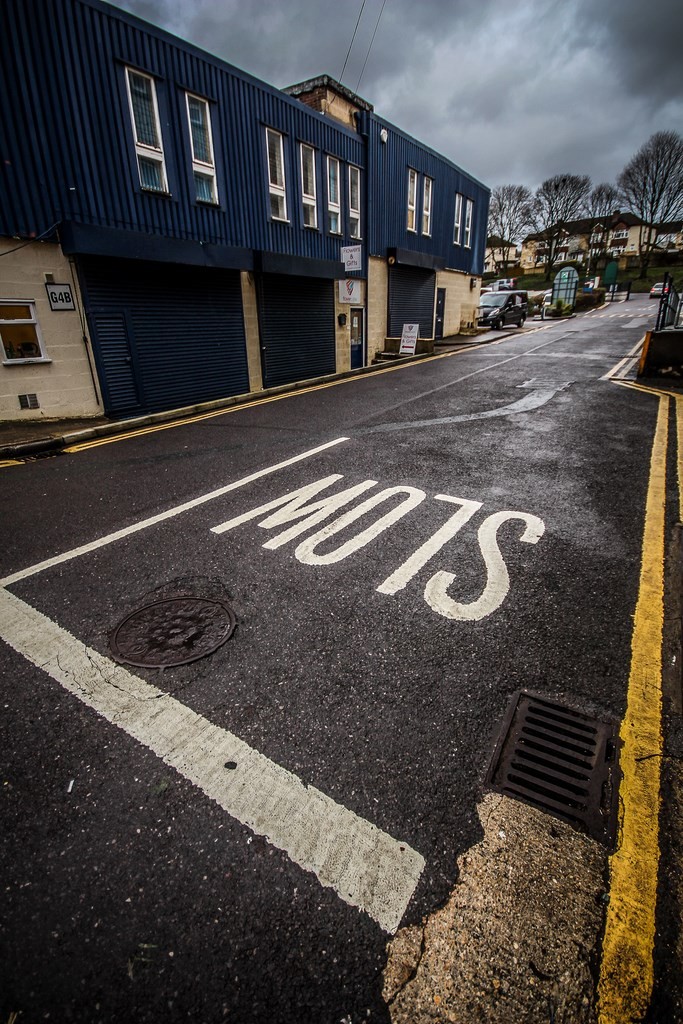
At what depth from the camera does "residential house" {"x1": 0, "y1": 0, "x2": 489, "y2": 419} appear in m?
8.90

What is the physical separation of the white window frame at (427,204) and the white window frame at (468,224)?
5.02m

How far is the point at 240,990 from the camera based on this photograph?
5.01 ft

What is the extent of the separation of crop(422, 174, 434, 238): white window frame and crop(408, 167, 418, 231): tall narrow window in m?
0.80

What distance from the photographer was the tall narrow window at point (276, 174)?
14.0 m

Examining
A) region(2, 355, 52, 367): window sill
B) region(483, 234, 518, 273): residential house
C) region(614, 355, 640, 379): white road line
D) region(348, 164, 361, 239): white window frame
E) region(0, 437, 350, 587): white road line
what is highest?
region(483, 234, 518, 273): residential house

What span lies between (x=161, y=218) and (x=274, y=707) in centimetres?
1230

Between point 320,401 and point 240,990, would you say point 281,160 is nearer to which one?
point 320,401

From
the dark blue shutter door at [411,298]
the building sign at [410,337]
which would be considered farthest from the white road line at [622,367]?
the dark blue shutter door at [411,298]

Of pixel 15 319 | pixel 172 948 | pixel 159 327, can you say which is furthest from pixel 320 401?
pixel 172 948

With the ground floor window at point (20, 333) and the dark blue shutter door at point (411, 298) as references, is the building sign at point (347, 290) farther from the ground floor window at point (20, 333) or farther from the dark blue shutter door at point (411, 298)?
the ground floor window at point (20, 333)

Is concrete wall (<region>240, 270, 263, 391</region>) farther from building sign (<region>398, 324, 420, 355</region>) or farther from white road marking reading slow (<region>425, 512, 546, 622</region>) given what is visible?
white road marking reading slow (<region>425, 512, 546, 622</region>)

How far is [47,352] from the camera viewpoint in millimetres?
9562

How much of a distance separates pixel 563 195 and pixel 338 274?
62872 mm

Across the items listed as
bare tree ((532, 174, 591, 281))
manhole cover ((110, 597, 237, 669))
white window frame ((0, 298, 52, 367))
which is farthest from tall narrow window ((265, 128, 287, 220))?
bare tree ((532, 174, 591, 281))
